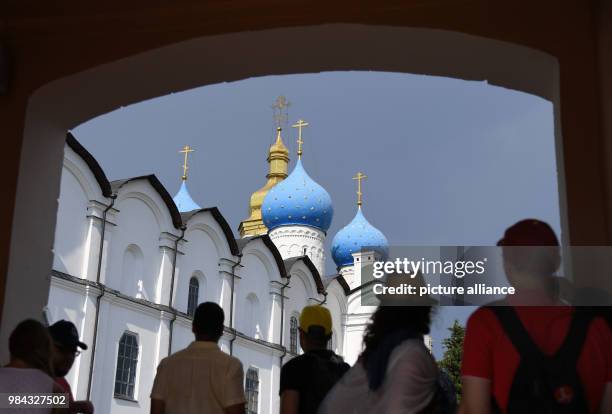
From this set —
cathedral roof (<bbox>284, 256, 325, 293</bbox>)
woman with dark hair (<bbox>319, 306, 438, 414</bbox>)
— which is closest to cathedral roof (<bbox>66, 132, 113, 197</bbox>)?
cathedral roof (<bbox>284, 256, 325, 293</bbox>)

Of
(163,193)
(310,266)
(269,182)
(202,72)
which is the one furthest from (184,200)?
(202,72)

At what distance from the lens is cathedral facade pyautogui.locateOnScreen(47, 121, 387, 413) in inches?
682

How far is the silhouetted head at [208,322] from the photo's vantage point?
12.4 feet

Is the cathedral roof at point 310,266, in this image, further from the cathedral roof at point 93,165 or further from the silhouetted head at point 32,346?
the silhouetted head at point 32,346

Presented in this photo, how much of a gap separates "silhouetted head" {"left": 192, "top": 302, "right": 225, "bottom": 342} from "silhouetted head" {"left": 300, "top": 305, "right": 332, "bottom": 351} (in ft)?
1.27

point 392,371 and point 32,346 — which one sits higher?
point 32,346

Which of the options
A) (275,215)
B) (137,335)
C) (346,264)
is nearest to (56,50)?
(137,335)

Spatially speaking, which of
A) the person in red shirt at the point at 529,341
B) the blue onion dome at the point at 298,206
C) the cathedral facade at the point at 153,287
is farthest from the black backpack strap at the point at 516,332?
the blue onion dome at the point at 298,206

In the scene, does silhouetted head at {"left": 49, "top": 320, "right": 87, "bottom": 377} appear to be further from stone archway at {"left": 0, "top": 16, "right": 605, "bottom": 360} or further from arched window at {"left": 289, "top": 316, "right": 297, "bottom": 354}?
arched window at {"left": 289, "top": 316, "right": 297, "bottom": 354}

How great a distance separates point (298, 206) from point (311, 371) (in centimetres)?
3032

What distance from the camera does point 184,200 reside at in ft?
118

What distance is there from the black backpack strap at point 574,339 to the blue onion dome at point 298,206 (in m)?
31.5

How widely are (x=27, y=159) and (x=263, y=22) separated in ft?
4.97

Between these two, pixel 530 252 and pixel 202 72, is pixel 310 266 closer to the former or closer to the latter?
pixel 202 72
